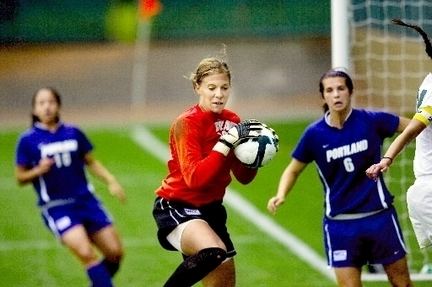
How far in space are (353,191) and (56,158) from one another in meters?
3.02

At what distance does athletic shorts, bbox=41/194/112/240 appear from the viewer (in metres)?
10.4

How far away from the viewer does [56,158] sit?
10.7 meters

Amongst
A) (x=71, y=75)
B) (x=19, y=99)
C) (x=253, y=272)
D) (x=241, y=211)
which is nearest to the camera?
(x=253, y=272)

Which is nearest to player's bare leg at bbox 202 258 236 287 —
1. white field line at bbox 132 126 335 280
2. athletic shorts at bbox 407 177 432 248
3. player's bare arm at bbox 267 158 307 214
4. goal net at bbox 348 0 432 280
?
player's bare arm at bbox 267 158 307 214

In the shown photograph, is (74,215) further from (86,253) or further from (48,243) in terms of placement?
(48,243)

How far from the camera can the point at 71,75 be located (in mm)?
29672

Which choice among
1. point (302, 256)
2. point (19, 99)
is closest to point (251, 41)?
point (19, 99)

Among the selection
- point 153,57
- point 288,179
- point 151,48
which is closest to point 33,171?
point 288,179

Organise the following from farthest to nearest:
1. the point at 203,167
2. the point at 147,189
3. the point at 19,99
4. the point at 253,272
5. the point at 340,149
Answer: the point at 19,99
the point at 147,189
the point at 253,272
the point at 340,149
the point at 203,167

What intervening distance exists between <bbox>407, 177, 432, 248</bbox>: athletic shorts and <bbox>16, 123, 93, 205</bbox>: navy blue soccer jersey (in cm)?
335

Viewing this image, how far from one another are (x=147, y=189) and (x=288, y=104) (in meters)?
8.75

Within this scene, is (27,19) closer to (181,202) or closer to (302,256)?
(302,256)

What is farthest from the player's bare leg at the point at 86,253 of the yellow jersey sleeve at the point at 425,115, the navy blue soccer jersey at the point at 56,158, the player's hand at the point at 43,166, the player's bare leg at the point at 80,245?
the yellow jersey sleeve at the point at 425,115

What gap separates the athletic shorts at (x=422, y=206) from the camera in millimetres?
8344
